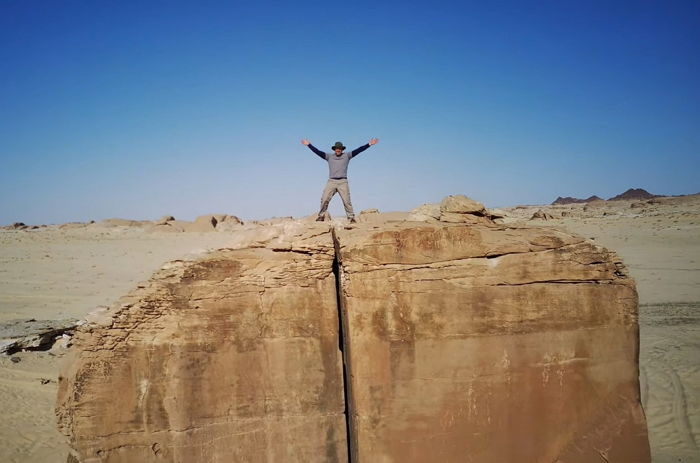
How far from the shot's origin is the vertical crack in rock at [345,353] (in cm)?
493

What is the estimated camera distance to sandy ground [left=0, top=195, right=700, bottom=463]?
757cm

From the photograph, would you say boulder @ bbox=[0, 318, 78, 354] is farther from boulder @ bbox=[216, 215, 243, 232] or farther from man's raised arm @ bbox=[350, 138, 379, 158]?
boulder @ bbox=[216, 215, 243, 232]

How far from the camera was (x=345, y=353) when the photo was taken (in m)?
5.03

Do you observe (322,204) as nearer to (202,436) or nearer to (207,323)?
(207,323)

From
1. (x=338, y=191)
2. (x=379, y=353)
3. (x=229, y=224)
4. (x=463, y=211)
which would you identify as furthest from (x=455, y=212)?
(x=229, y=224)

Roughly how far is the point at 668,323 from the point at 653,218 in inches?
860

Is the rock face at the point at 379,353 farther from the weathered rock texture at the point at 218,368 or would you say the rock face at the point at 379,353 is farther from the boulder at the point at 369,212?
the boulder at the point at 369,212

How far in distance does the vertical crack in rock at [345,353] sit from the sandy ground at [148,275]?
1344mm

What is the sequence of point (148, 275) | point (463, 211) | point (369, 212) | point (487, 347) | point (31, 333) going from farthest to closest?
point (148, 275)
point (31, 333)
point (369, 212)
point (463, 211)
point (487, 347)

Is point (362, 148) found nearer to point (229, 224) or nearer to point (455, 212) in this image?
point (455, 212)

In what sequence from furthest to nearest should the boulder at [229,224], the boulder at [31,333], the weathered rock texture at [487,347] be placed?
the boulder at [229,224]
the boulder at [31,333]
the weathered rock texture at [487,347]

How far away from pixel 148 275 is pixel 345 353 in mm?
18232

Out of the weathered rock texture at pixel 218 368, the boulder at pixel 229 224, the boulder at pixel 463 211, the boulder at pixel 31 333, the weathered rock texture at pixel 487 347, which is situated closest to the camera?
the weathered rock texture at pixel 218 368

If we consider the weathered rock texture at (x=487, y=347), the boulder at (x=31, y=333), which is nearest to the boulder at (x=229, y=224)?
the boulder at (x=31, y=333)
